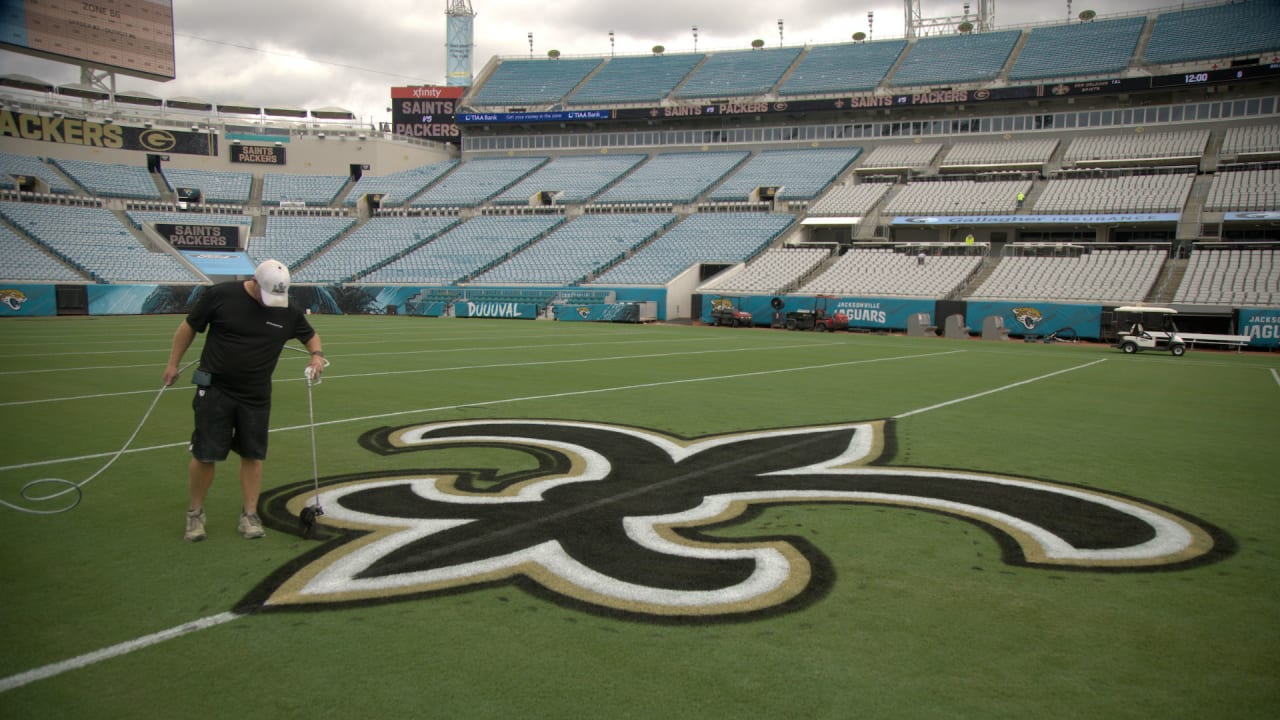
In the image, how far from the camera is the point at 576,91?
70.1 metres

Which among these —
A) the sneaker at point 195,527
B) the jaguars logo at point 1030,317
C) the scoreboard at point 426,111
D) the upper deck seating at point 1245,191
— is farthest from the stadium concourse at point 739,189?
the sneaker at point 195,527

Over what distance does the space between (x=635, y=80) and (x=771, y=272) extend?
3170cm

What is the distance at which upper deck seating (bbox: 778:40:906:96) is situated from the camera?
200 ft

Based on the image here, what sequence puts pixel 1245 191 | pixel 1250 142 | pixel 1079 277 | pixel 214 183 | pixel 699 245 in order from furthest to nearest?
pixel 214 183 → pixel 699 245 → pixel 1250 142 → pixel 1245 191 → pixel 1079 277

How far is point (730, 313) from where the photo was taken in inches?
1614

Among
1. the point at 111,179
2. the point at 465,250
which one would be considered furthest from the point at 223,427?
the point at 111,179

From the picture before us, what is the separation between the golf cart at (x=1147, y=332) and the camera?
91.0 ft

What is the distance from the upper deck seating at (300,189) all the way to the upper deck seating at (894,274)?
41328 mm

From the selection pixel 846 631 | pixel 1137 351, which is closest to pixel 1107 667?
pixel 846 631

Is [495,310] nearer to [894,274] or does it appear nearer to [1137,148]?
[894,274]

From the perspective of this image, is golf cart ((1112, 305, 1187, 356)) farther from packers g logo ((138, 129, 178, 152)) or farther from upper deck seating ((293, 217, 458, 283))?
packers g logo ((138, 129, 178, 152))

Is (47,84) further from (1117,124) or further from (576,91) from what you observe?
(1117,124)

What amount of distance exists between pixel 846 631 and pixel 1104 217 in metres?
47.2

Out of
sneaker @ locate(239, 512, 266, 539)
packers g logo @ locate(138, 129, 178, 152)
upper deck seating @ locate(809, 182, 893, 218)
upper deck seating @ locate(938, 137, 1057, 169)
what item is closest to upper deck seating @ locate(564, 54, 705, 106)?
upper deck seating @ locate(809, 182, 893, 218)
